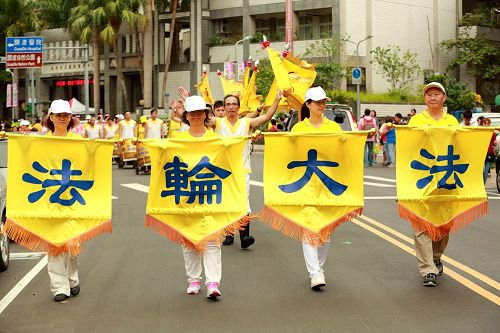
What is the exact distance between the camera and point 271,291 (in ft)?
27.6

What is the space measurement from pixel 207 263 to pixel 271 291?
0.76 m

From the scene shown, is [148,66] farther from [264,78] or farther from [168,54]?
[264,78]

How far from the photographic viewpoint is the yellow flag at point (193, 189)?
821 cm

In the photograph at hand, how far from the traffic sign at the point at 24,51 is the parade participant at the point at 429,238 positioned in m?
36.9

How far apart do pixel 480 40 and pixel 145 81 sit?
21.9m

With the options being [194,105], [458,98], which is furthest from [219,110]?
[458,98]

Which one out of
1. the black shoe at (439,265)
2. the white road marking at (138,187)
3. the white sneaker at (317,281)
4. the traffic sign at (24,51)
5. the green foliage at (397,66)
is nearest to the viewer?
the white sneaker at (317,281)

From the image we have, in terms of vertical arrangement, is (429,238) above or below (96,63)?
below

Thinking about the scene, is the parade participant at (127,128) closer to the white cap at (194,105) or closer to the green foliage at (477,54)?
the white cap at (194,105)

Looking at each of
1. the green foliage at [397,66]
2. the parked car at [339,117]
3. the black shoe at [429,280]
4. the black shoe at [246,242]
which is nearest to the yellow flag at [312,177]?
the black shoe at [429,280]

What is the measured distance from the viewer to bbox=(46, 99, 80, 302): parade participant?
8109 mm

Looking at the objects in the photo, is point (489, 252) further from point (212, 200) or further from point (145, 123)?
point (145, 123)

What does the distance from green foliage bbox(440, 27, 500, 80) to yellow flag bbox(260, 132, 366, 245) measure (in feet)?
151

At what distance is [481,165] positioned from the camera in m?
8.83
